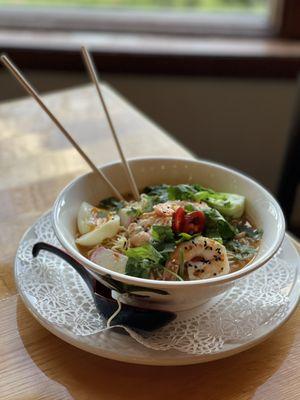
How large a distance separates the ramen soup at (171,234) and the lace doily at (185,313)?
0.06 meters

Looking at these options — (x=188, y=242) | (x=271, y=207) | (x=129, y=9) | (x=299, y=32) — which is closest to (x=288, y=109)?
(x=299, y=32)

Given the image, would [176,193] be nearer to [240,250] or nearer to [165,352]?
[240,250]

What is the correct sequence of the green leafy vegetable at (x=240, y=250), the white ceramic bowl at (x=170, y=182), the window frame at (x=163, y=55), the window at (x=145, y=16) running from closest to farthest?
the white ceramic bowl at (x=170, y=182) → the green leafy vegetable at (x=240, y=250) → the window frame at (x=163, y=55) → the window at (x=145, y=16)

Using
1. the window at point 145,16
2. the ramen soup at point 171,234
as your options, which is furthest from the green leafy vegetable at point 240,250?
the window at point 145,16

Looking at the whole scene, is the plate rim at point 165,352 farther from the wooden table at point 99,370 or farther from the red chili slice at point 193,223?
the red chili slice at point 193,223

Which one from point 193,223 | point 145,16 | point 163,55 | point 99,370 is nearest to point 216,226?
point 193,223

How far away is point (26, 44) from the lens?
1959 mm

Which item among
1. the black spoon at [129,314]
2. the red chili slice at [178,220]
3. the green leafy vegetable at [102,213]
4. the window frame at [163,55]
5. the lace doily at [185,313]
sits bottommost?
the window frame at [163,55]

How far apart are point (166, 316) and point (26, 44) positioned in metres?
1.41

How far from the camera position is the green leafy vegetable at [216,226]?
84 cm

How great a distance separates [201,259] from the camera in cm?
78

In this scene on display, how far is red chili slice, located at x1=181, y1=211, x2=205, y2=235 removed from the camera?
0.82 meters

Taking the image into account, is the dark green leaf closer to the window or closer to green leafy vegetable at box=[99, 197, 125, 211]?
green leafy vegetable at box=[99, 197, 125, 211]

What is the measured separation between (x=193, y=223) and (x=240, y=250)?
8 cm
